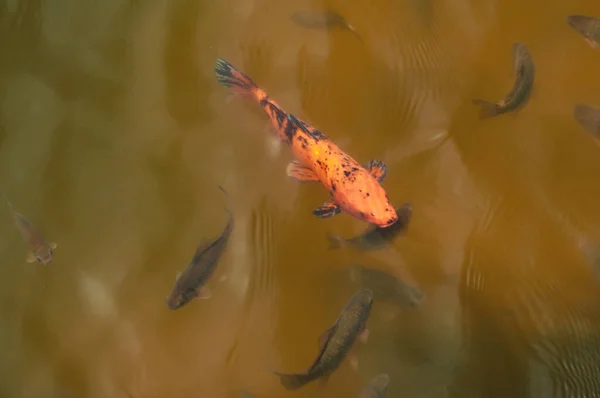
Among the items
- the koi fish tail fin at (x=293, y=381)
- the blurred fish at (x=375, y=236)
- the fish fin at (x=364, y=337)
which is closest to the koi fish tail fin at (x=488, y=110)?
the blurred fish at (x=375, y=236)

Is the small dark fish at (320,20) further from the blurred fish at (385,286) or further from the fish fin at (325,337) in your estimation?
the fish fin at (325,337)

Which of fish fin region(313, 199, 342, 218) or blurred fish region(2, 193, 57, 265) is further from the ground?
fish fin region(313, 199, 342, 218)

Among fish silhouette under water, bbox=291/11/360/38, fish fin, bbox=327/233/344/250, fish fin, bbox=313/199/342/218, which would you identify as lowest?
fish fin, bbox=327/233/344/250

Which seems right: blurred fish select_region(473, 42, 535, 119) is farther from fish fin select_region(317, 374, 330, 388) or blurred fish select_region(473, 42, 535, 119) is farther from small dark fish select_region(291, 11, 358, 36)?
fish fin select_region(317, 374, 330, 388)

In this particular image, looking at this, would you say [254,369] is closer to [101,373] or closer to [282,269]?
[282,269]

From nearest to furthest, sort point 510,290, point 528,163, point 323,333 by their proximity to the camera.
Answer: point 323,333 < point 510,290 < point 528,163

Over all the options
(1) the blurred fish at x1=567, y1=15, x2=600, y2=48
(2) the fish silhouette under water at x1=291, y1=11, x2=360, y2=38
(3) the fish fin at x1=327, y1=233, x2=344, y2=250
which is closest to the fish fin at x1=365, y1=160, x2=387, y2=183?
(3) the fish fin at x1=327, y1=233, x2=344, y2=250

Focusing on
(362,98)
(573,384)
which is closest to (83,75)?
(362,98)

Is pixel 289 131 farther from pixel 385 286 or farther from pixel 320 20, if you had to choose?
pixel 385 286
